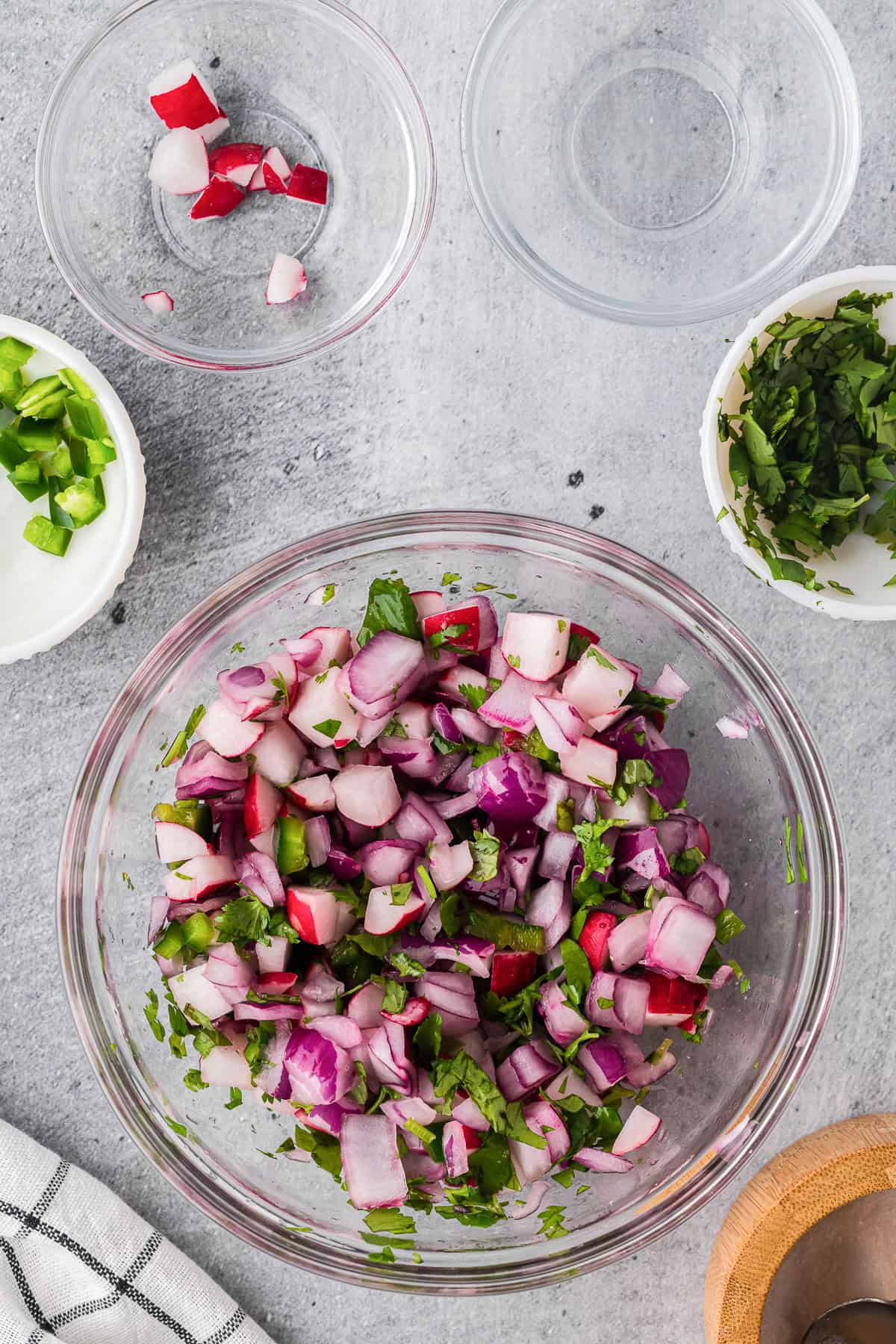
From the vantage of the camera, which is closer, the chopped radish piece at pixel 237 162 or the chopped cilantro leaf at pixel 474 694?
the chopped cilantro leaf at pixel 474 694

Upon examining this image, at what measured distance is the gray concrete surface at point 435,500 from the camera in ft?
4.24

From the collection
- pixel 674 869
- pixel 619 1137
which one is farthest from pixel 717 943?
pixel 619 1137

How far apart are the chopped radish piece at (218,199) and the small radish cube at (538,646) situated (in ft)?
2.23

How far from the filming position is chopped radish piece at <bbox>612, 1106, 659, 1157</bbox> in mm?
1098

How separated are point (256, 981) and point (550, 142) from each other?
1078mm

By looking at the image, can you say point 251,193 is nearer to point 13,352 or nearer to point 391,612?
point 13,352

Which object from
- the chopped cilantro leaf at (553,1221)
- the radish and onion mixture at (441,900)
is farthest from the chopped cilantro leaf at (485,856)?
the chopped cilantro leaf at (553,1221)

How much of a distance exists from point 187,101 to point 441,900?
3.27ft

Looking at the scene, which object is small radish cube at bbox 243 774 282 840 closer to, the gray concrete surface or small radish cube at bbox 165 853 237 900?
small radish cube at bbox 165 853 237 900

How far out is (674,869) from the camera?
1.09 meters

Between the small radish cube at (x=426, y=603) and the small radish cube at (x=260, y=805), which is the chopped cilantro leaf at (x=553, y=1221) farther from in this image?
the small radish cube at (x=426, y=603)

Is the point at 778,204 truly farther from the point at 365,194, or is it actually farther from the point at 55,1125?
the point at 55,1125

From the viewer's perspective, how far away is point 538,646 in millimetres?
1047

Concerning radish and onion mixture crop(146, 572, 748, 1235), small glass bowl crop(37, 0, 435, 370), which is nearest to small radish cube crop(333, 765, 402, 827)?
radish and onion mixture crop(146, 572, 748, 1235)
